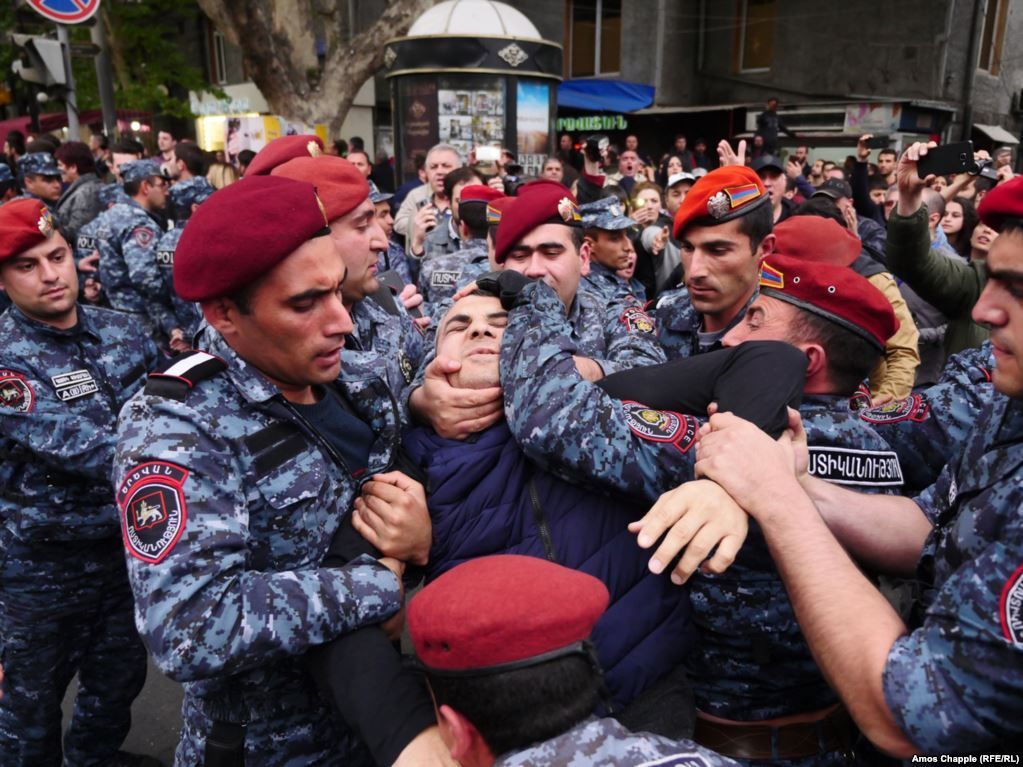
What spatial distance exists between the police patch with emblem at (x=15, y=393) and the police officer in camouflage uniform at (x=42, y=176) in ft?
18.5

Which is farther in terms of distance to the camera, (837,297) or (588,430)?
(837,297)

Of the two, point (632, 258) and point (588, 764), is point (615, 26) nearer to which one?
point (632, 258)

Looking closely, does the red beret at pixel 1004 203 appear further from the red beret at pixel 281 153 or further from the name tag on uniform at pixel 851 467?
the red beret at pixel 281 153

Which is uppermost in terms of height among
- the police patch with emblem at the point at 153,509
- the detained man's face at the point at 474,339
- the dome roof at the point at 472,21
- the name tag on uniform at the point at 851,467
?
the dome roof at the point at 472,21

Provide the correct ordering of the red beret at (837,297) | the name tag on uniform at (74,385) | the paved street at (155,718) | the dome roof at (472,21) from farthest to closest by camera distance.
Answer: the dome roof at (472,21) < the paved street at (155,718) < the name tag on uniform at (74,385) < the red beret at (837,297)

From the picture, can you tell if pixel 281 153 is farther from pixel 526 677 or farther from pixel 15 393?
pixel 526 677

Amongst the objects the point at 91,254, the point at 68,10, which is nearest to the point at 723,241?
the point at 91,254

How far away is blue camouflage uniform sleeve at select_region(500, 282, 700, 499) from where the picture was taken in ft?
5.44

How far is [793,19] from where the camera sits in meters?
19.0

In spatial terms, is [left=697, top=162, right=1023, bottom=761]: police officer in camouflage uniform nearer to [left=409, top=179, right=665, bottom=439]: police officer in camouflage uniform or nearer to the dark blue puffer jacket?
the dark blue puffer jacket

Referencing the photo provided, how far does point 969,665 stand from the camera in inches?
46.8

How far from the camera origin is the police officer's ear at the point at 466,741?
1301mm

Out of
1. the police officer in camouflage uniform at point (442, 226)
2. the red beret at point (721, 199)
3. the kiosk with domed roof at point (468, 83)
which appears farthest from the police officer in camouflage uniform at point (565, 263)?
the kiosk with domed roof at point (468, 83)

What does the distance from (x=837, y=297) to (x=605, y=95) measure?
18.8m
